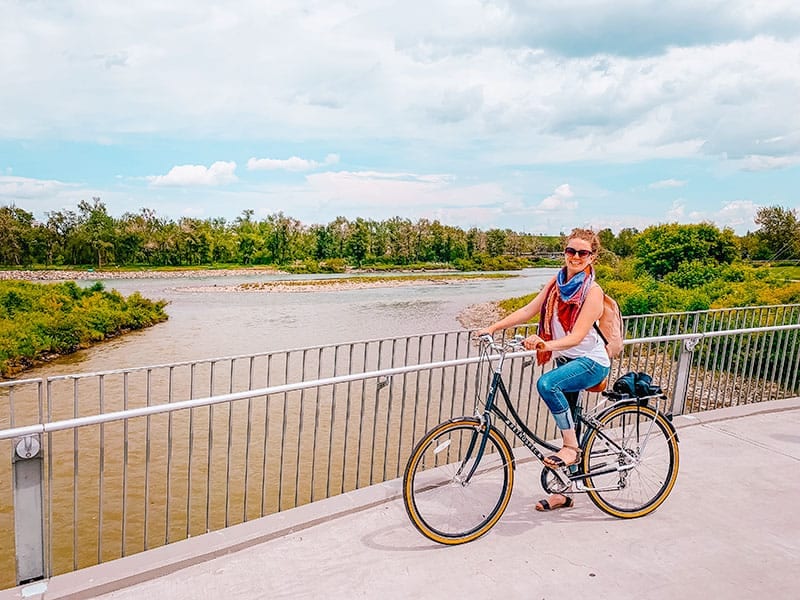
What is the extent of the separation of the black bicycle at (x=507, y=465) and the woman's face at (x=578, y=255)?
1.72 feet

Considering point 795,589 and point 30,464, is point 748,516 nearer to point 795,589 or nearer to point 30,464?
point 795,589

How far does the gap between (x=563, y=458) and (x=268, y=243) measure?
95697 mm

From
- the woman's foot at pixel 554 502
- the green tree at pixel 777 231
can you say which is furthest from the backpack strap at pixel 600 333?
the green tree at pixel 777 231

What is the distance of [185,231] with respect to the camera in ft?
277

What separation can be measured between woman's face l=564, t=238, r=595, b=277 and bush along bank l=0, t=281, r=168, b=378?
678 inches

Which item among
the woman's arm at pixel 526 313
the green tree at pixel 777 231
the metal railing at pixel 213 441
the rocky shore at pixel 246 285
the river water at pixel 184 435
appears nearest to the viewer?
the metal railing at pixel 213 441

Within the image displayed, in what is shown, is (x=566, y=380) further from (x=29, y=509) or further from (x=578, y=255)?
(x=29, y=509)

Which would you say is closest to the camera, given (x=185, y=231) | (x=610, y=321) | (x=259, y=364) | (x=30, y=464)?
(x=30, y=464)

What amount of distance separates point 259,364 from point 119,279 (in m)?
55.2

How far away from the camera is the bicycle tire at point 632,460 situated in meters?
3.78

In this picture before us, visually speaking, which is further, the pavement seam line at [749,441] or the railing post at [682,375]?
the railing post at [682,375]

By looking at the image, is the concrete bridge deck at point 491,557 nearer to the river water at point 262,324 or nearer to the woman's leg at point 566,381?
the woman's leg at point 566,381

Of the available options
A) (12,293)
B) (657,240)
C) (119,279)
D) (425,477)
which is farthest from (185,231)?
(425,477)

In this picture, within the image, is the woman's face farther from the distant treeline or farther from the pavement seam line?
the distant treeline
